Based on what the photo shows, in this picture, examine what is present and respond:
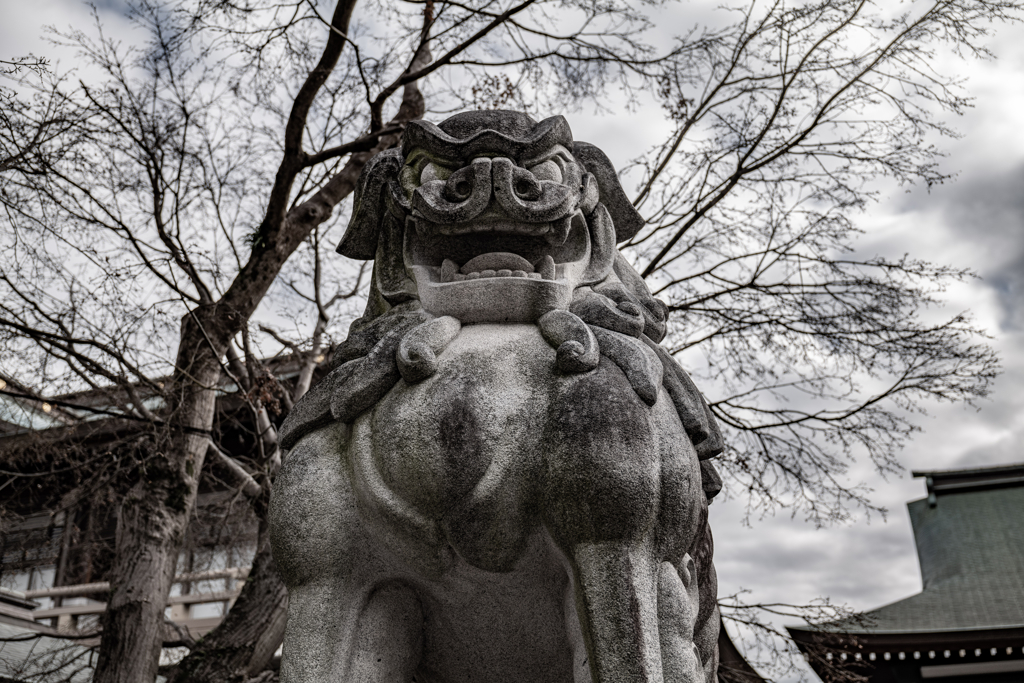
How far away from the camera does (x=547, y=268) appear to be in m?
2.63

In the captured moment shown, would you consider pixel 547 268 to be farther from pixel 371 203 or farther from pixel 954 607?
pixel 954 607

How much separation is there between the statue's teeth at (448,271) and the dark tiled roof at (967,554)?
8.89 meters

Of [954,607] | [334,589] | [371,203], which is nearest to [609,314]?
[371,203]

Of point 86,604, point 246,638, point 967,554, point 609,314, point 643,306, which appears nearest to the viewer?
point 609,314

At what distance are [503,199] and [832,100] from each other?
235 inches

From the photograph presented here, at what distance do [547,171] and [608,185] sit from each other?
1.05 feet

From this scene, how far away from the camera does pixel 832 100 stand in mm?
7609

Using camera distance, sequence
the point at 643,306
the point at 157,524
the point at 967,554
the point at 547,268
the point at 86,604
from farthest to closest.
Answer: the point at 967,554 → the point at 86,604 → the point at 157,524 → the point at 643,306 → the point at 547,268

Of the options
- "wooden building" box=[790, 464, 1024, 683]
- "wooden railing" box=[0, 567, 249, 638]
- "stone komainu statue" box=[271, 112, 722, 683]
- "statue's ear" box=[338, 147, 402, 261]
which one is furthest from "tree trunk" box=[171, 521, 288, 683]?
"wooden building" box=[790, 464, 1024, 683]

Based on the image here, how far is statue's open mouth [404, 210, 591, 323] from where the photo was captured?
2.54 metres

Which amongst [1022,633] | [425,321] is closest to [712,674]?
[425,321]

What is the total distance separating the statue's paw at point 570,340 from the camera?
7.57ft

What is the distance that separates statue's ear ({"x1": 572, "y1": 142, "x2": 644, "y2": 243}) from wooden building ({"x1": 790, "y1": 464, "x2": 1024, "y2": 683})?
522cm

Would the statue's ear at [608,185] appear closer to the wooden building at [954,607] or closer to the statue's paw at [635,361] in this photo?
the statue's paw at [635,361]
